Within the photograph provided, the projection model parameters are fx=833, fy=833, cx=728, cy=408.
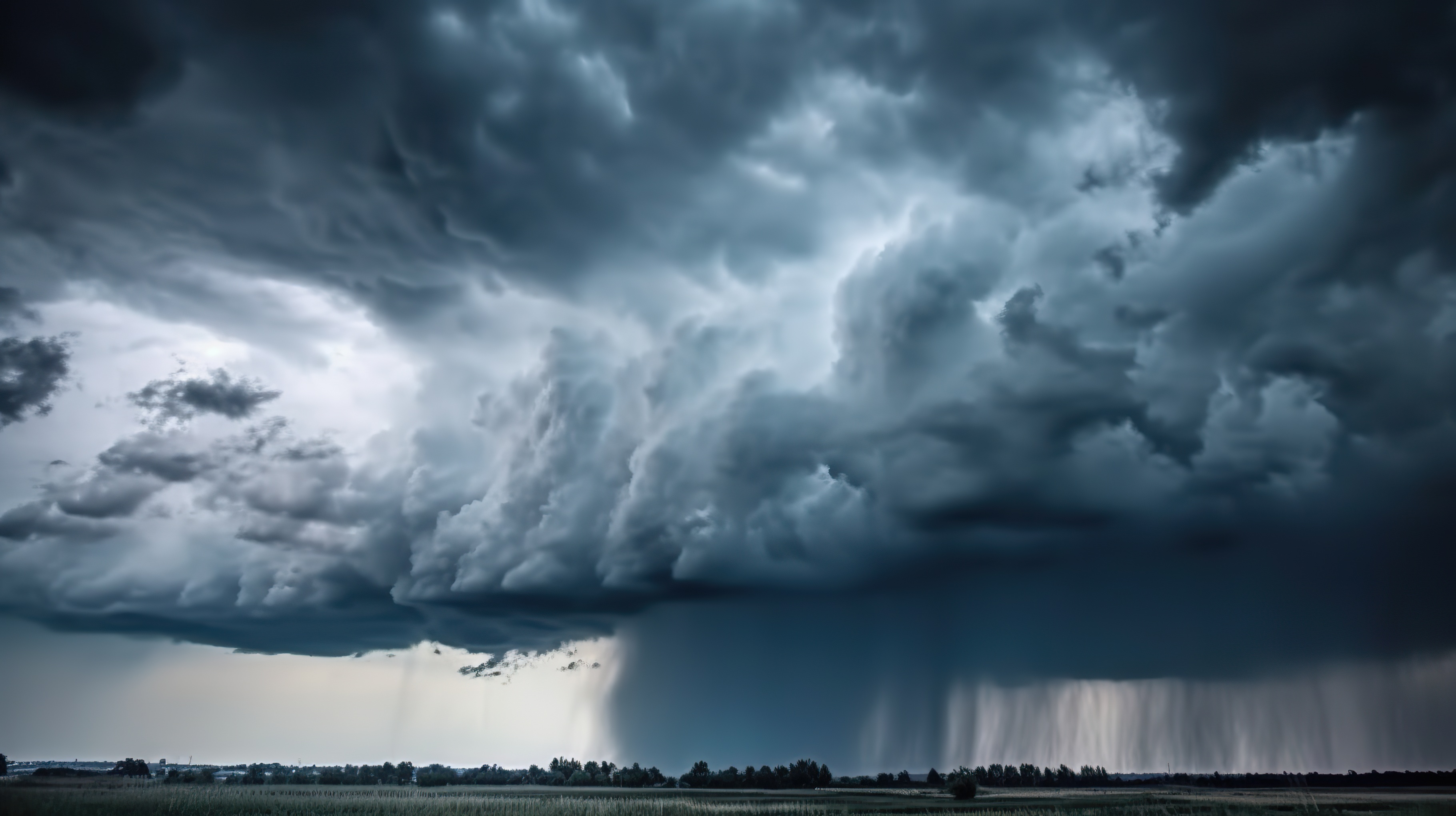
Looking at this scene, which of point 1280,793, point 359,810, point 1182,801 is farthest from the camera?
point 1280,793

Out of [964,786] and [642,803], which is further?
[964,786]

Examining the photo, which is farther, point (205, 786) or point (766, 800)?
point (205, 786)

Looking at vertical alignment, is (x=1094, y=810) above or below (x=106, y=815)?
above

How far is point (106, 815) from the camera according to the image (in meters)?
75.8

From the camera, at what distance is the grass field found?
93250 mm

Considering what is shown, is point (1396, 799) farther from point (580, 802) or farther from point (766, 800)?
point (580, 802)

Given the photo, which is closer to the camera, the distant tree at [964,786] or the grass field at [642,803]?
the grass field at [642,803]

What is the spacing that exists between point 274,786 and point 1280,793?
233473mm

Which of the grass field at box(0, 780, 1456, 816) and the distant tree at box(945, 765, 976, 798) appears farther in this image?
the distant tree at box(945, 765, 976, 798)

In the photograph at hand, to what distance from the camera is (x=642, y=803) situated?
4838 inches

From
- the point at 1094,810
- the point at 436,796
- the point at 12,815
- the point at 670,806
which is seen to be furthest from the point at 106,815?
the point at 1094,810

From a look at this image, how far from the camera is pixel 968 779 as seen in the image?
157m

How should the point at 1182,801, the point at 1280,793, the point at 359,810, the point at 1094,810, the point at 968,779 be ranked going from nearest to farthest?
the point at 359,810
the point at 1094,810
the point at 1182,801
the point at 968,779
the point at 1280,793

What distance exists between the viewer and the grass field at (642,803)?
306 ft
